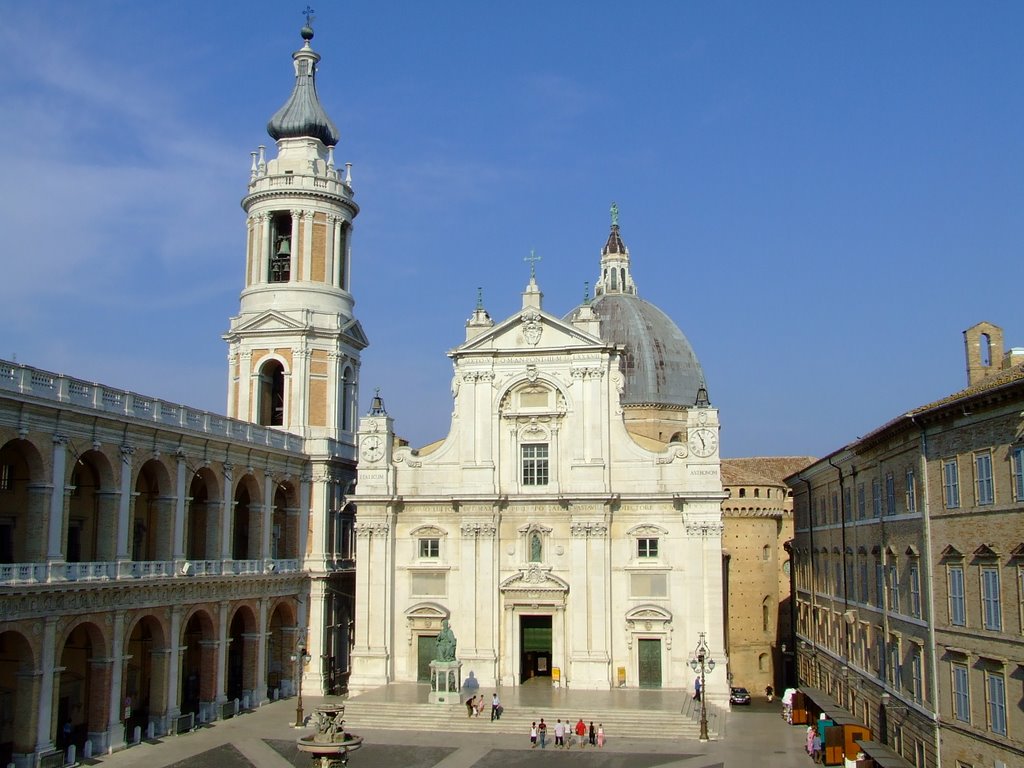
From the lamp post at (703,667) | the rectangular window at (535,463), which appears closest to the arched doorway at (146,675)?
the rectangular window at (535,463)

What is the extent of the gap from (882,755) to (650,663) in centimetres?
1715

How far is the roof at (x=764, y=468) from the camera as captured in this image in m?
72.6

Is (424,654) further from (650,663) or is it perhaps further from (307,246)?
(307,246)

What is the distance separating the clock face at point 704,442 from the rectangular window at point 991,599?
76.3 ft

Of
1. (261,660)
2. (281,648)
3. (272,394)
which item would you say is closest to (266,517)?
(261,660)

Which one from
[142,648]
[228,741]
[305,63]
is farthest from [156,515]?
[305,63]

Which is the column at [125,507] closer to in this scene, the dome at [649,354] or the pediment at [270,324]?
the pediment at [270,324]

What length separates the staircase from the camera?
1753 inches

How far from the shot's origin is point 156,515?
146ft

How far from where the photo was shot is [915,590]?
117 feet

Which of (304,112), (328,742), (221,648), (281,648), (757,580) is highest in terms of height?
(304,112)

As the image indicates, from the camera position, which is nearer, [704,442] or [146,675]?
[146,675]

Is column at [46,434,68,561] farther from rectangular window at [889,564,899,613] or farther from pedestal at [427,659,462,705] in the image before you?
rectangular window at [889,564,899,613]

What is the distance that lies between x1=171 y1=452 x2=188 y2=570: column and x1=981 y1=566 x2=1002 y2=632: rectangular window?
30.3 metres
